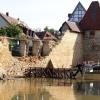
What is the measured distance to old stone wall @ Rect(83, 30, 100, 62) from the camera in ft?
180

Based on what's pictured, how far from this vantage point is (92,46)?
2173 inches

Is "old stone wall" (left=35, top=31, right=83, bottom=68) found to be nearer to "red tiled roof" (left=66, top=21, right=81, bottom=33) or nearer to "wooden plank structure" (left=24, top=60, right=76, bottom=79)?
"red tiled roof" (left=66, top=21, right=81, bottom=33)

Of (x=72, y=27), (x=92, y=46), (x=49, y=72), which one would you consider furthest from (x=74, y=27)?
(x=49, y=72)

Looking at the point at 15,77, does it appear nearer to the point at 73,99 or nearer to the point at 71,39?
the point at 71,39

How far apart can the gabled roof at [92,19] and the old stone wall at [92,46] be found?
2.22ft

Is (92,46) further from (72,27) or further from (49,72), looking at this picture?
(49,72)

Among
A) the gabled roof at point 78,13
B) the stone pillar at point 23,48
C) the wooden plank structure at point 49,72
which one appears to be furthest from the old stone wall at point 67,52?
the gabled roof at point 78,13

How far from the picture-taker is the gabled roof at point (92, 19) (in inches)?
2146

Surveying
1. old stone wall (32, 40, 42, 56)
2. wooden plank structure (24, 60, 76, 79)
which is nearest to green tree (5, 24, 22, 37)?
old stone wall (32, 40, 42, 56)

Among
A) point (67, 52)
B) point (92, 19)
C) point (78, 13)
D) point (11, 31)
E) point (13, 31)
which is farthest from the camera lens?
point (78, 13)

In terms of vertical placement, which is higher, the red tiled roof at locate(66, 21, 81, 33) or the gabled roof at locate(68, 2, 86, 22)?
the gabled roof at locate(68, 2, 86, 22)

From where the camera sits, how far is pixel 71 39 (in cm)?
5081

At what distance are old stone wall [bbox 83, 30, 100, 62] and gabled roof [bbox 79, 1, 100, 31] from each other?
677mm

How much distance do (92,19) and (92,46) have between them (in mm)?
3234
